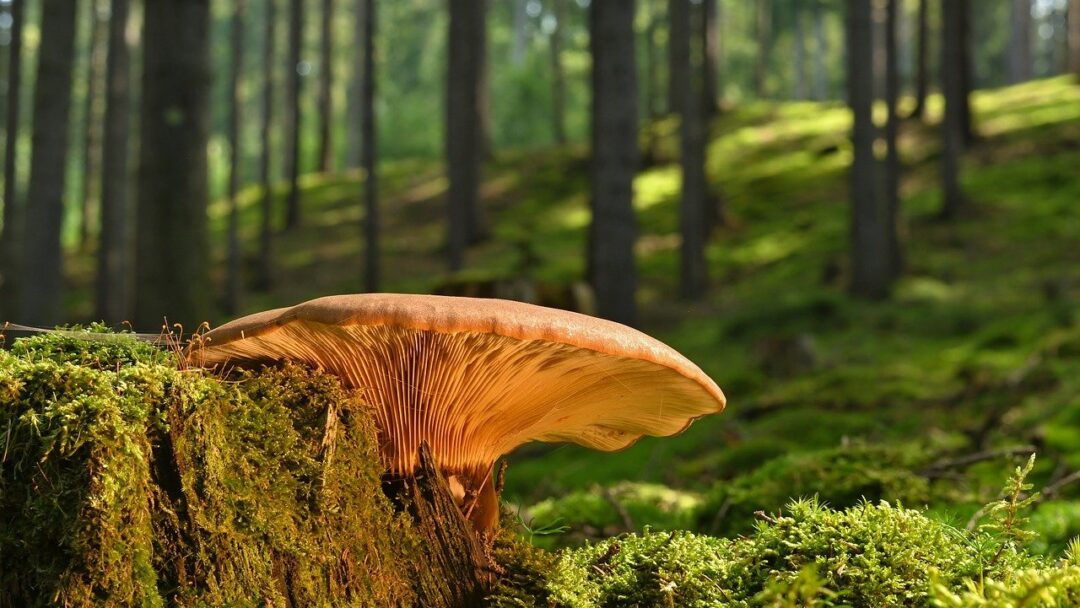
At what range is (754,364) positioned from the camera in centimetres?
1150

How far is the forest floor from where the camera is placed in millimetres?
6406

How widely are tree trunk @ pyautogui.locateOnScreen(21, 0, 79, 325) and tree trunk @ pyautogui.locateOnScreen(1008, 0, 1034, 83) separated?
38524 millimetres

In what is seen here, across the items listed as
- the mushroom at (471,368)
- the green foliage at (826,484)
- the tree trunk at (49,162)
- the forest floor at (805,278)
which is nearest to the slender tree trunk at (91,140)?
the forest floor at (805,278)

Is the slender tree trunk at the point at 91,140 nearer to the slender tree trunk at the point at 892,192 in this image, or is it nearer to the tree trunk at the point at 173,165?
the tree trunk at the point at 173,165

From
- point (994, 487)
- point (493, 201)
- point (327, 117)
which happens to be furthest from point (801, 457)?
point (327, 117)

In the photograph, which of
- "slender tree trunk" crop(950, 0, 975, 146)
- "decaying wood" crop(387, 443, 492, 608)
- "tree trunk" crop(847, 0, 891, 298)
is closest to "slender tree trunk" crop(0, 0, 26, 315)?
"tree trunk" crop(847, 0, 891, 298)

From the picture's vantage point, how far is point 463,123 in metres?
20.6

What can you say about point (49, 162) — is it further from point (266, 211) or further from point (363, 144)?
point (266, 211)

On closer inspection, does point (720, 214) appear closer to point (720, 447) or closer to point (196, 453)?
point (720, 447)

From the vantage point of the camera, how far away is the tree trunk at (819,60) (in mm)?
55812

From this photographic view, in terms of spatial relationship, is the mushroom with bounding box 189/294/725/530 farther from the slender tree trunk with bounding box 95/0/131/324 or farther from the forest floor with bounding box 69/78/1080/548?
the slender tree trunk with bounding box 95/0/131/324

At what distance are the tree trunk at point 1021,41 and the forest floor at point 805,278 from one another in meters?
9.57

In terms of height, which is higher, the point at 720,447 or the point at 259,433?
the point at 259,433

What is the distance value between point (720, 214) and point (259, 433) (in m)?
20.9
